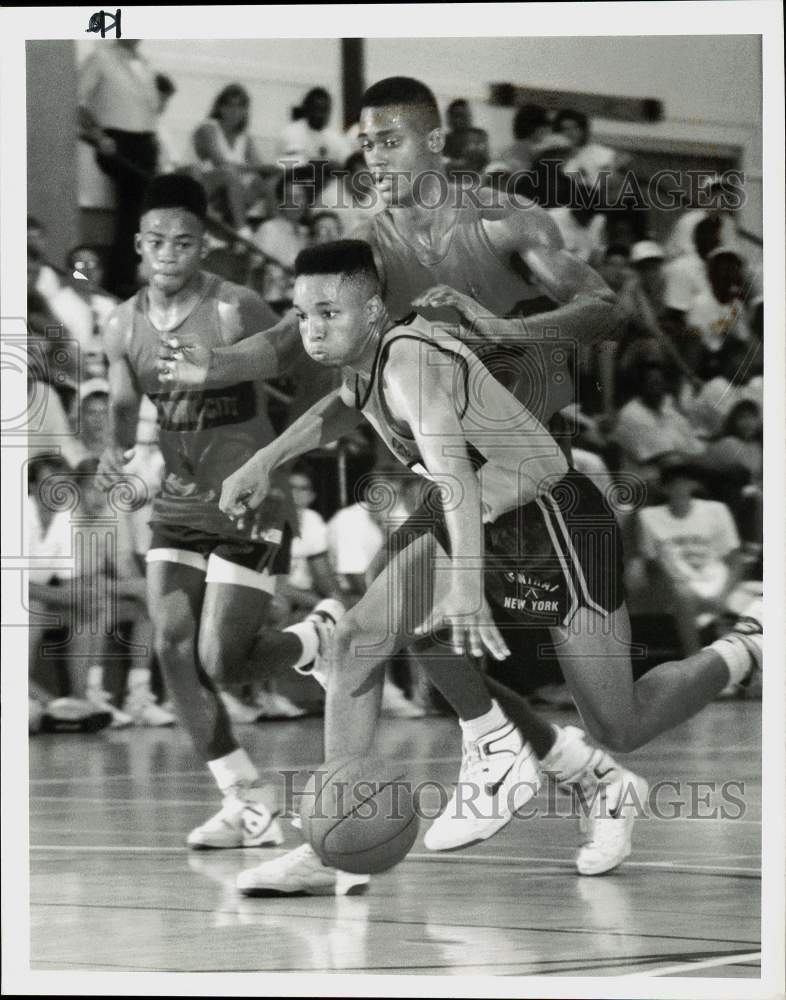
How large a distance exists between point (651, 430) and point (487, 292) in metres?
0.54

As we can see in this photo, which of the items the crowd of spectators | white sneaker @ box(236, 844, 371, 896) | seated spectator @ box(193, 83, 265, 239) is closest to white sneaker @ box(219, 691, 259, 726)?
the crowd of spectators

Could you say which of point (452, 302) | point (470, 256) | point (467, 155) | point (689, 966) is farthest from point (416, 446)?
point (689, 966)

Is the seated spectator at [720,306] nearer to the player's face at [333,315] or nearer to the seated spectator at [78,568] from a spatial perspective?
the player's face at [333,315]

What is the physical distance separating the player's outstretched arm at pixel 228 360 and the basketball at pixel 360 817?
3.33 feet

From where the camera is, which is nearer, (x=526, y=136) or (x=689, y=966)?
(x=689, y=966)

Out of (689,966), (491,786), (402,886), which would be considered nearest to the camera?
(689,966)

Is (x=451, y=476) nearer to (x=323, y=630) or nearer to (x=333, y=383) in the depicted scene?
(x=333, y=383)

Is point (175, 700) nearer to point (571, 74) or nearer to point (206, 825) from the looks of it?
point (206, 825)

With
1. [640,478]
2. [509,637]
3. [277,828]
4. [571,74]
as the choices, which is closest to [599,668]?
[509,637]

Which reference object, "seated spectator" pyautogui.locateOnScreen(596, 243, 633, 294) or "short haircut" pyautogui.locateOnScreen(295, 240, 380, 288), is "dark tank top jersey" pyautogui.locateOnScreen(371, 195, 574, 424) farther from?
"seated spectator" pyautogui.locateOnScreen(596, 243, 633, 294)

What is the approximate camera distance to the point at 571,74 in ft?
13.3

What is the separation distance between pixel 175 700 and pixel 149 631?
19 centimetres

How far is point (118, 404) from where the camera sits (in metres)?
4.12

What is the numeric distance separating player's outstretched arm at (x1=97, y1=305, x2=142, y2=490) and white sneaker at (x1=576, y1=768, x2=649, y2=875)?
4.92 feet
